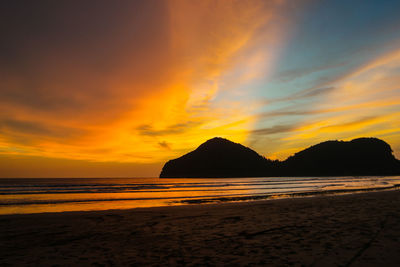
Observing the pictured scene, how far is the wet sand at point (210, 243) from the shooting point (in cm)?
672

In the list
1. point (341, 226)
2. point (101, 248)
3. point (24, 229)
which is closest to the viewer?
point (101, 248)

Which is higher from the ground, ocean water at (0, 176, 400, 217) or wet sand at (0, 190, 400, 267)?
wet sand at (0, 190, 400, 267)

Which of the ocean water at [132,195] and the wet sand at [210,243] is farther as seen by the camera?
the ocean water at [132,195]

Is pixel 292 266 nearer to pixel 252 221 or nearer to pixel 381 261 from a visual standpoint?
pixel 381 261

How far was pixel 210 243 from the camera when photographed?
8500 millimetres

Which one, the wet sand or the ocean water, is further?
the ocean water

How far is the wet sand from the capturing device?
672 cm

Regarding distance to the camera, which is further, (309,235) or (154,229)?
(154,229)

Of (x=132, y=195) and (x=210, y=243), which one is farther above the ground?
(x=210, y=243)

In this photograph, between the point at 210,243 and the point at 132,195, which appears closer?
the point at 210,243

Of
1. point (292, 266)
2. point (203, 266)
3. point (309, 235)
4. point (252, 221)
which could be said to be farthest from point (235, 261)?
point (252, 221)

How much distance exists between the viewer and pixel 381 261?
20.8 feet

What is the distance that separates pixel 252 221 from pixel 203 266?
7107 mm

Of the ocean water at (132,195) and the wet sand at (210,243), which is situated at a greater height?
the wet sand at (210,243)
